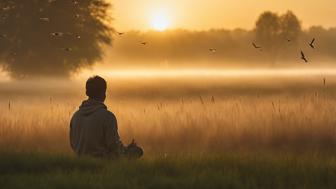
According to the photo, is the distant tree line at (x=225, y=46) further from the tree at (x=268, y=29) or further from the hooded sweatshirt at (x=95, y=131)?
the hooded sweatshirt at (x=95, y=131)

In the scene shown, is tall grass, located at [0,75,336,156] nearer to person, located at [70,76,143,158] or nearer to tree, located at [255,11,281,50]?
person, located at [70,76,143,158]

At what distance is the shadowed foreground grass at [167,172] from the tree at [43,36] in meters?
33.1

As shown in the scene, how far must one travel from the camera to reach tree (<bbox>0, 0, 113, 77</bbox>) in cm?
4194

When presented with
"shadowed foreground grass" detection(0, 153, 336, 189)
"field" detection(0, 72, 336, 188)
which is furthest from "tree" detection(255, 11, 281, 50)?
"shadowed foreground grass" detection(0, 153, 336, 189)

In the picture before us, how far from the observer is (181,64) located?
123m

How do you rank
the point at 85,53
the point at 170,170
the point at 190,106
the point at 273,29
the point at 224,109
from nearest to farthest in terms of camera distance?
the point at 170,170
the point at 224,109
the point at 190,106
the point at 85,53
the point at 273,29

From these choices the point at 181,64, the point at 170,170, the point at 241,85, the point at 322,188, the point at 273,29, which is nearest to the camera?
the point at 322,188

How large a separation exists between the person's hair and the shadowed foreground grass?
904 mm

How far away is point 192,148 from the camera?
1391 cm

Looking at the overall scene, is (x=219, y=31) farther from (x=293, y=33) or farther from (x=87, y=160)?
(x=87, y=160)

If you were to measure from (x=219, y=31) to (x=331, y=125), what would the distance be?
117 metres

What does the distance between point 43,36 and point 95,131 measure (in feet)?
114

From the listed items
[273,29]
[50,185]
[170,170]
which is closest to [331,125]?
[170,170]

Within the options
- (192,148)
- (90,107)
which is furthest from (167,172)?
(192,148)
